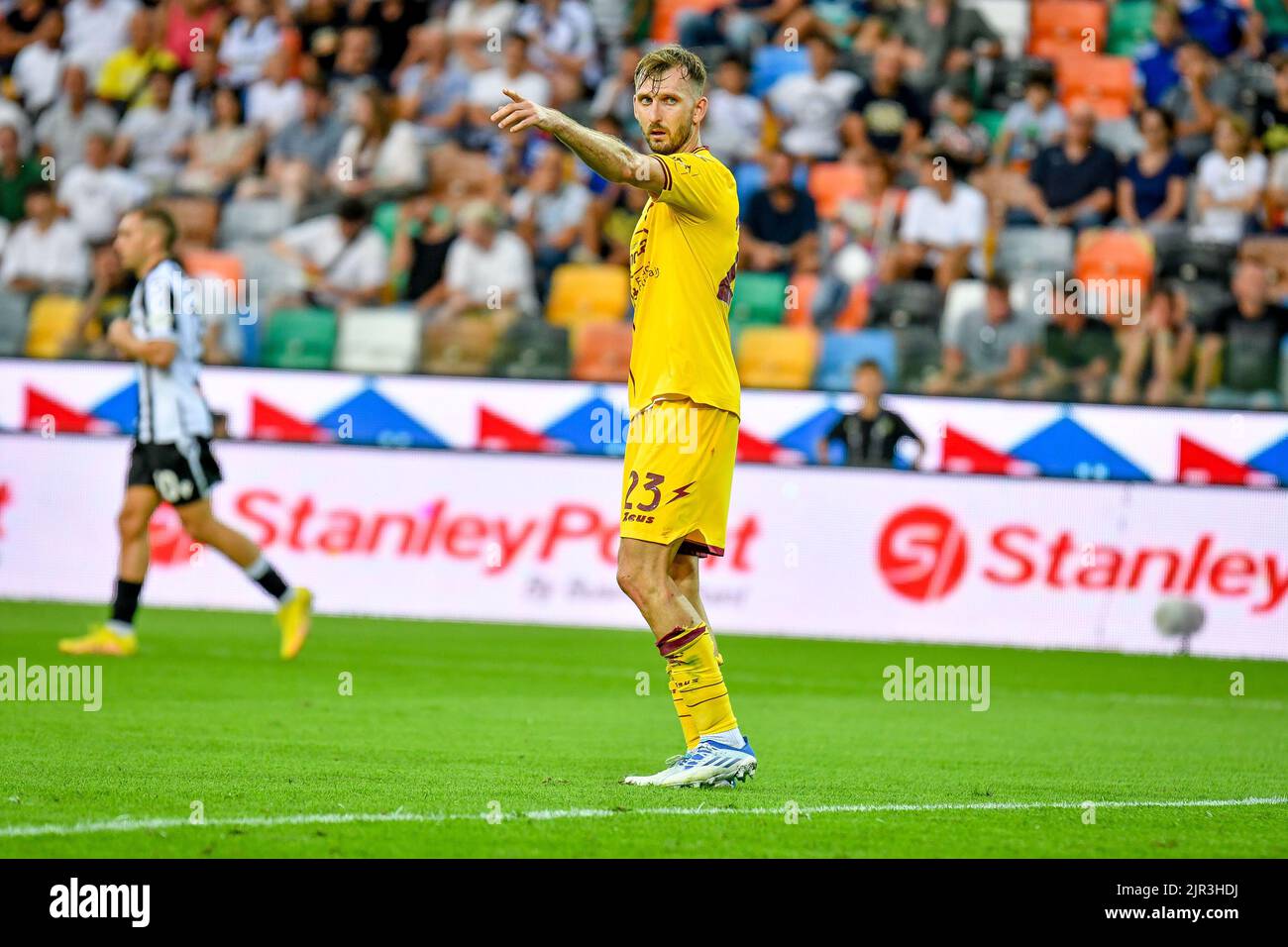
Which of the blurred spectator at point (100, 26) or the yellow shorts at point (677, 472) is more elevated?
the blurred spectator at point (100, 26)

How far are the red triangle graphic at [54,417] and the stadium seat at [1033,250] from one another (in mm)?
8150

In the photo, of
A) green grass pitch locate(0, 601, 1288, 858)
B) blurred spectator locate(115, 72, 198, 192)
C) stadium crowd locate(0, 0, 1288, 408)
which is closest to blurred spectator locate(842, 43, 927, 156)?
stadium crowd locate(0, 0, 1288, 408)

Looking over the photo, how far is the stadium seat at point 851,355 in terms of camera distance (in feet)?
53.5

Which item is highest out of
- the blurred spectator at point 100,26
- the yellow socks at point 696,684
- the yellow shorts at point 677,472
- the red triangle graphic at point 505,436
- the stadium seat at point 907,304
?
the blurred spectator at point 100,26

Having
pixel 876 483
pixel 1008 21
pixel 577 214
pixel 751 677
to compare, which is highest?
pixel 1008 21

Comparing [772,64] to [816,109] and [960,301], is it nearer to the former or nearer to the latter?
[816,109]

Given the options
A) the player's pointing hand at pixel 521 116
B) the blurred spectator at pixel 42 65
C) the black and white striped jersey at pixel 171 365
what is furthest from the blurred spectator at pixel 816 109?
the player's pointing hand at pixel 521 116

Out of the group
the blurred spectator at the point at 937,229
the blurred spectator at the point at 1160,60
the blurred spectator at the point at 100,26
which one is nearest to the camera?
the blurred spectator at the point at 937,229

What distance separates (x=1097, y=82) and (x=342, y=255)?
8124 millimetres

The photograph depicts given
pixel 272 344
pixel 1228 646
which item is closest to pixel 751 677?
pixel 1228 646

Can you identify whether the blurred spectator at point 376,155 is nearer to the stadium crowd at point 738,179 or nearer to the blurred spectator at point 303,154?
the stadium crowd at point 738,179
